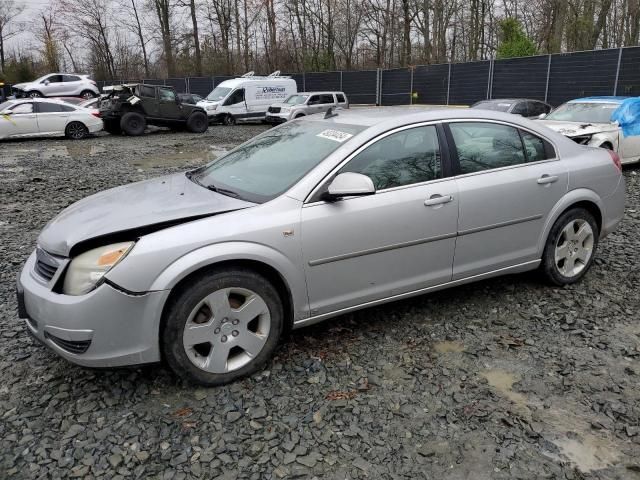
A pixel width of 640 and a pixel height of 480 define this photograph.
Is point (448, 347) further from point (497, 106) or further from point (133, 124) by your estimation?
point (133, 124)

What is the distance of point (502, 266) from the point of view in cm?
388

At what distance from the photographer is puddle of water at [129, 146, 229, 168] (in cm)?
1230

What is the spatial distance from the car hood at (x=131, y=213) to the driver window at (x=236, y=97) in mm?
20904

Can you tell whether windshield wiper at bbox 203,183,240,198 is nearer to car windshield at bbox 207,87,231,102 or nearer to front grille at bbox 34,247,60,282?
front grille at bbox 34,247,60,282

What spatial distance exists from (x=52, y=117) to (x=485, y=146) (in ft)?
53.4

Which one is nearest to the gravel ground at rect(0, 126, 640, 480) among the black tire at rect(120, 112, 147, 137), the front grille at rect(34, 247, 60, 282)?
the front grille at rect(34, 247, 60, 282)

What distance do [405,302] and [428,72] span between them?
23229 millimetres

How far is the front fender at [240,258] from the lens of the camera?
8.86 feet

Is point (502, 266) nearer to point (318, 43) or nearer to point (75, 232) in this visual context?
point (75, 232)

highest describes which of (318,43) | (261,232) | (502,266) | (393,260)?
(318,43)

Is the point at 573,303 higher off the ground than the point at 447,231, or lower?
lower

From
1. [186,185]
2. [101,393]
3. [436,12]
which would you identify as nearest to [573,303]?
[186,185]

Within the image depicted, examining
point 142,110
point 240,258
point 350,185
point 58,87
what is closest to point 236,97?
point 142,110

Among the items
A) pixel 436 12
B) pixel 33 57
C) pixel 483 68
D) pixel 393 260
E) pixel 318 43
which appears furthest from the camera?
pixel 33 57
